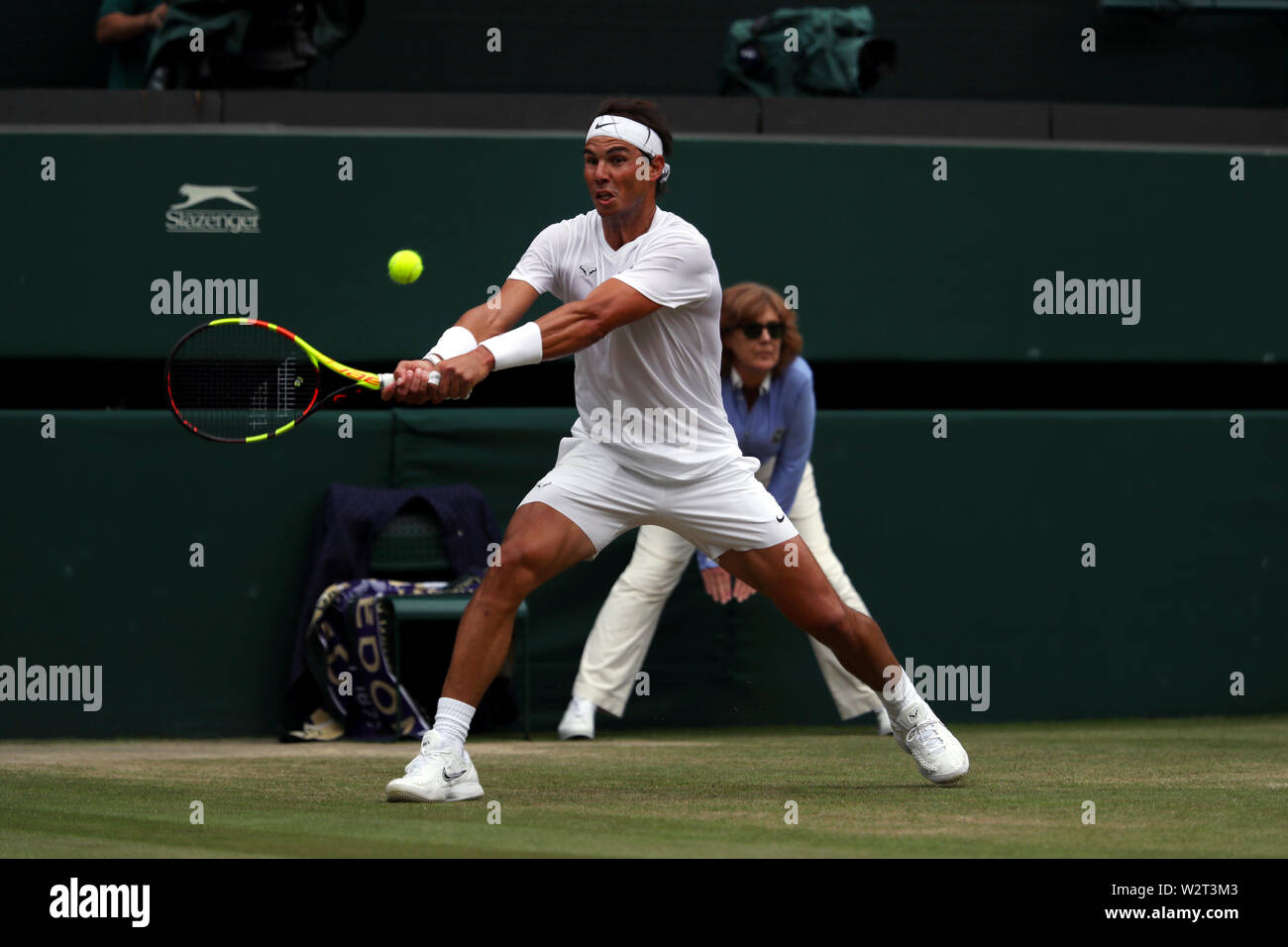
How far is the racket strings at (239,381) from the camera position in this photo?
19.6 feet

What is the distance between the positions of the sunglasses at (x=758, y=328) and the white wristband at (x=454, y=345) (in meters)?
2.45

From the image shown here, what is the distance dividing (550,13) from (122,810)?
18.9 ft

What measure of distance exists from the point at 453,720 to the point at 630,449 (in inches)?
37.1

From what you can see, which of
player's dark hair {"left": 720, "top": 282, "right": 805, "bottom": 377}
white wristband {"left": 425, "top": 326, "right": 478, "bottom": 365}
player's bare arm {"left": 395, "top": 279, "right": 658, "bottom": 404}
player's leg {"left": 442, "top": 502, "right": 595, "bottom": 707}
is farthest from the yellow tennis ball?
player's dark hair {"left": 720, "top": 282, "right": 805, "bottom": 377}

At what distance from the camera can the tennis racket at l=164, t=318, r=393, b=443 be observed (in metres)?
5.38

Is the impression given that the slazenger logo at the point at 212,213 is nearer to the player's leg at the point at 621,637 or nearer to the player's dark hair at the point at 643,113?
the player's leg at the point at 621,637

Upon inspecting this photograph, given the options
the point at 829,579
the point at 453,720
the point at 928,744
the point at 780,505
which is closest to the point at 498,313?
the point at 453,720

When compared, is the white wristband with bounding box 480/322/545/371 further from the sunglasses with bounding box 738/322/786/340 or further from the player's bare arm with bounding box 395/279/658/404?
the sunglasses with bounding box 738/322/786/340

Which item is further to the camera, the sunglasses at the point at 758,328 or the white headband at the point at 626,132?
the sunglasses at the point at 758,328

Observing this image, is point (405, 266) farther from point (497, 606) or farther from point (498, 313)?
point (497, 606)

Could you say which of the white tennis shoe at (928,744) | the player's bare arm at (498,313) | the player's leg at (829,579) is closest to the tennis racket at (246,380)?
the player's bare arm at (498,313)

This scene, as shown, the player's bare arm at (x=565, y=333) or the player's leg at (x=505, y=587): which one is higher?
the player's bare arm at (x=565, y=333)
